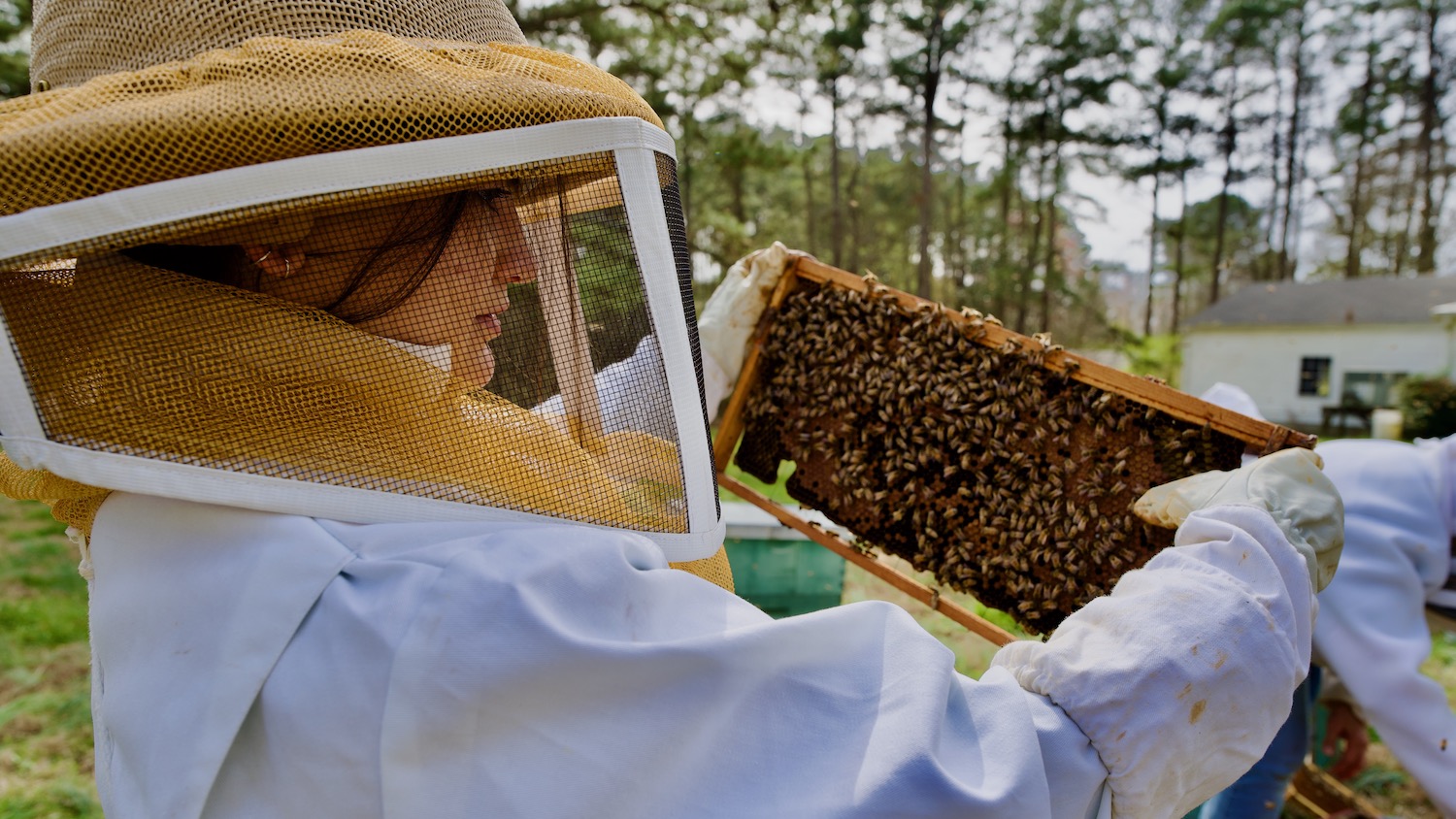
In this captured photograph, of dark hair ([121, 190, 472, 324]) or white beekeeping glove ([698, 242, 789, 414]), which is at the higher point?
dark hair ([121, 190, 472, 324])

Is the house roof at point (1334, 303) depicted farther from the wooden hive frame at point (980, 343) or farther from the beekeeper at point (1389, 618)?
the wooden hive frame at point (980, 343)

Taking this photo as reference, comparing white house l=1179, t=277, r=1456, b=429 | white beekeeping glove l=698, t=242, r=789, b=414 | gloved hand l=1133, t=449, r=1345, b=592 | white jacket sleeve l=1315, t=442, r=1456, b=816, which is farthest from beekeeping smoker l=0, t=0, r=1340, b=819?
white house l=1179, t=277, r=1456, b=429

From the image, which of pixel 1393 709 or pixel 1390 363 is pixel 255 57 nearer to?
pixel 1393 709

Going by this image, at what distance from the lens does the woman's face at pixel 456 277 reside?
4.25 feet

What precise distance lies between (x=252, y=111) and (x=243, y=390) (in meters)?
0.41

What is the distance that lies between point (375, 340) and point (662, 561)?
61 cm

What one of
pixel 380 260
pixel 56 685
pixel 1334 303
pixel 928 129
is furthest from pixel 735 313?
pixel 1334 303

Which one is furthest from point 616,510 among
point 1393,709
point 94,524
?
point 1393,709

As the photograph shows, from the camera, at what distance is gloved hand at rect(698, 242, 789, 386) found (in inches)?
114

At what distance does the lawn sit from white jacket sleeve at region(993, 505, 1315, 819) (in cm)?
268

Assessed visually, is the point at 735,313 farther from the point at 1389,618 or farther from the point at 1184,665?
the point at 1389,618

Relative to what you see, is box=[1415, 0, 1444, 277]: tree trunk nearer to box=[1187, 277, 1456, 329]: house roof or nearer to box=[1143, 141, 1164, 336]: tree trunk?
box=[1187, 277, 1456, 329]: house roof

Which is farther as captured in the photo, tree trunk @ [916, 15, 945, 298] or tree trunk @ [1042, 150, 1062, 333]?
tree trunk @ [1042, 150, 1062, 333]

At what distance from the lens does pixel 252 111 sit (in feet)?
3.46
